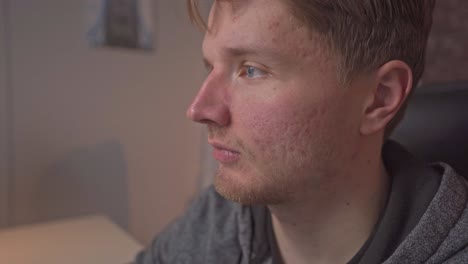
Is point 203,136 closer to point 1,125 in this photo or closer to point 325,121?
point 1,125

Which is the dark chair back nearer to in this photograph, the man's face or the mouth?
the man's face

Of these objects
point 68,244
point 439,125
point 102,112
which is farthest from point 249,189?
point 102,112

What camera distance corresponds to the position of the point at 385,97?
0.72 metres

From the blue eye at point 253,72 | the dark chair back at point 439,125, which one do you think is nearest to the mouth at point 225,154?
the blue eye at point 253,72

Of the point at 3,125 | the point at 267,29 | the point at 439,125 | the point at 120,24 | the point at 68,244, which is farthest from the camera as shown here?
the point at 120,24

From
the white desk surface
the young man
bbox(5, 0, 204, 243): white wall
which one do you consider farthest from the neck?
bbox(5, 0, 204, 243): white wall

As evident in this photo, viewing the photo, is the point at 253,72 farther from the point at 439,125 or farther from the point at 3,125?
the point at 3,125

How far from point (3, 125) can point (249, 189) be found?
1024 mm

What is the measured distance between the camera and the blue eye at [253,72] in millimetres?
686

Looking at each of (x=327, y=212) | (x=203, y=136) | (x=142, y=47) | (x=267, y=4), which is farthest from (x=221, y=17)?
(x=203, y=136)

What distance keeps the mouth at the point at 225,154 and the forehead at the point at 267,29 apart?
15cm

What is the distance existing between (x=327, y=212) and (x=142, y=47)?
1.10m

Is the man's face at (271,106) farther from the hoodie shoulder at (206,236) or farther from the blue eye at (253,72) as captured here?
the hoodie shoulder at (206,236)

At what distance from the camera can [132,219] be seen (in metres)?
1.73
